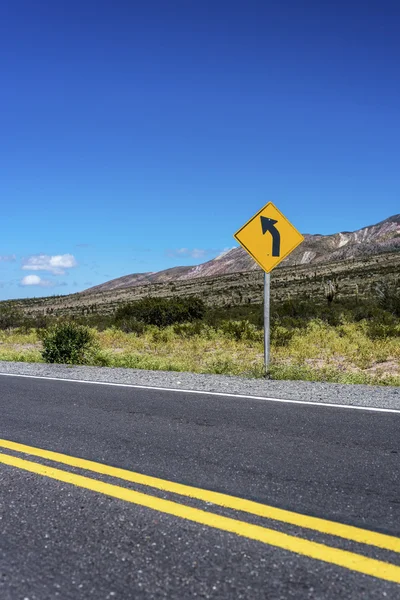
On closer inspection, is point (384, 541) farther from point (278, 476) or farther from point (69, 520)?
point (69, 520)

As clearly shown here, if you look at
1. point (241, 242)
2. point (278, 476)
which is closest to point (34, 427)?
point (278, 476)

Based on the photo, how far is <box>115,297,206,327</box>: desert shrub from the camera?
2823cm

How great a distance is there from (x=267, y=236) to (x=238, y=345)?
808cm

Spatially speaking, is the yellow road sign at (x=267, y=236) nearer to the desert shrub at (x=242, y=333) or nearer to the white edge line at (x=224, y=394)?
the white edge line at (x=224, y=394)

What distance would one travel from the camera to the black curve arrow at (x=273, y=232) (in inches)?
408

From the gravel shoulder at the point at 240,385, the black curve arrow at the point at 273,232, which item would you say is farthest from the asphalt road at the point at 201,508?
the black curve arrow at the point at 273,232

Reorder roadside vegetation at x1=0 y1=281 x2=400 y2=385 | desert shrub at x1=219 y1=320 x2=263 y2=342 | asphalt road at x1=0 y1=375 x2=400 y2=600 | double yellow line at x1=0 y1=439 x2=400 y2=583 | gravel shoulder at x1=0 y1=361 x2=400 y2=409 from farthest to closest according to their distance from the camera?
desert shrub at x1=219 y1=320 x2=263 y2=342 < roadside vegetation at x1=0 y1=281 x2=400 y2=385 < gravel shoulder at x1=0 y1=361 x2=400 y2=409 < double yellow line at x1=0 y1=439 x2=400 y2=583 < asphalt road at x1=0 y1=375 x2=400 y2=600

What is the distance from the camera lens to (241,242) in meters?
10.2

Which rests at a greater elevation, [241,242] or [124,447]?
[241,242]

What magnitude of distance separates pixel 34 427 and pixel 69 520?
2.67 m

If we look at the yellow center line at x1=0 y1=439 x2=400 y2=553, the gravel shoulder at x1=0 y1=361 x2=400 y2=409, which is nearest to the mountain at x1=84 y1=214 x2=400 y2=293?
the gravel shoulder at x1=0 y1=361 x2=400 y2=409

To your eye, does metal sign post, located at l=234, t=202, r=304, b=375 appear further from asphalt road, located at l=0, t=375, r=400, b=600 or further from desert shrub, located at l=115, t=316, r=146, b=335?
desert shrub, located at l=115, t=316, r=146, b=335

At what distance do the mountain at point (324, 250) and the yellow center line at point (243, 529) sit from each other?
4602 inches

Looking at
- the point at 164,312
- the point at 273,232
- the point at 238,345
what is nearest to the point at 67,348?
the point at 238,345
